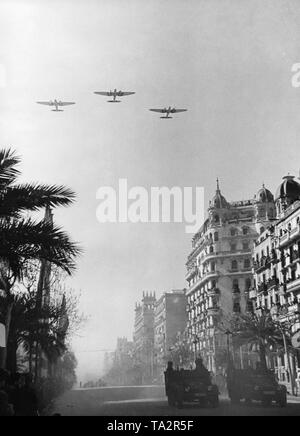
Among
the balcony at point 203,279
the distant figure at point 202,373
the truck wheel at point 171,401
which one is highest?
the balcony at point 203,279

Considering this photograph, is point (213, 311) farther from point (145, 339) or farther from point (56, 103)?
point (145, 339)

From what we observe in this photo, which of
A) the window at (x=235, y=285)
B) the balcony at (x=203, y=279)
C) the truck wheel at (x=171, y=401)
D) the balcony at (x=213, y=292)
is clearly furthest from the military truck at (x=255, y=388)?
the window at (x=235, y=285)

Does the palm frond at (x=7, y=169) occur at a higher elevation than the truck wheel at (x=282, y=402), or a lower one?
higher

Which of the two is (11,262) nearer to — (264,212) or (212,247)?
(212,247)

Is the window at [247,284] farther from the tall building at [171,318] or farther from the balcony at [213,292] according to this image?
the tall building at [171,318]

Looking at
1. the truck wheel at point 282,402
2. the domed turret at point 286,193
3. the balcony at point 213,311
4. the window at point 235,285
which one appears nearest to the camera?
the truck wheel at point 282,402
